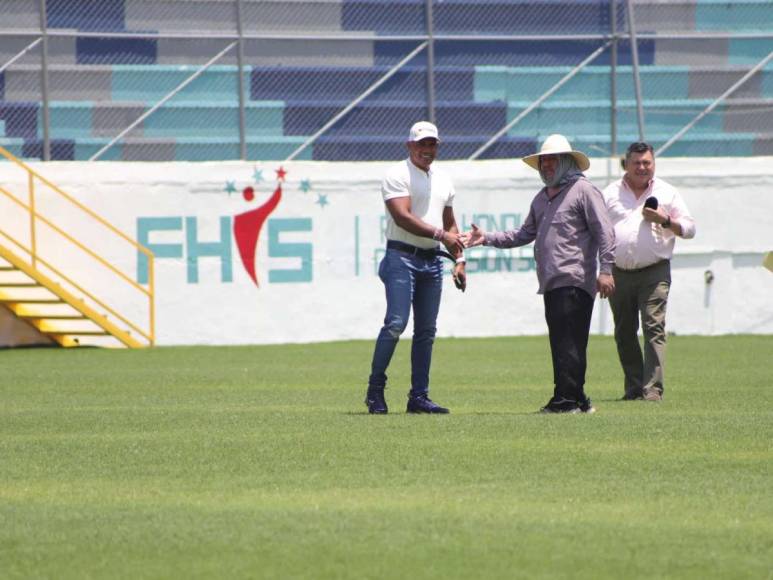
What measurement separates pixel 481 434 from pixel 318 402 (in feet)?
9.75

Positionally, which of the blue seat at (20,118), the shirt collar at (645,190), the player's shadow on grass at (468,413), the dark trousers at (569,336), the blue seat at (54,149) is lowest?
the player's shadow on grass at (468,413)

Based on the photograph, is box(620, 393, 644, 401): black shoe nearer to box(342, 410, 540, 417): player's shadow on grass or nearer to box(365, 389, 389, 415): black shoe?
box(342, 410, 540, 417): player's shadow on grass

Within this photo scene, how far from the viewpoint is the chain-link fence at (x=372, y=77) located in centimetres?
2189

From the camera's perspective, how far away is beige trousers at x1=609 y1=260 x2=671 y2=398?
11906 millimetres

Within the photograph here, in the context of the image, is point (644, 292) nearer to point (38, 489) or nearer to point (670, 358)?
point (670, 358)

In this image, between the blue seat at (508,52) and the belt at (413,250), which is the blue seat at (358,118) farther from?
the belt at (413,250)

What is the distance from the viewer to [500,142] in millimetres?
22828

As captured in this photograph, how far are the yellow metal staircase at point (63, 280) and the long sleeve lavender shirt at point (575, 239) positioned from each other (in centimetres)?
1002

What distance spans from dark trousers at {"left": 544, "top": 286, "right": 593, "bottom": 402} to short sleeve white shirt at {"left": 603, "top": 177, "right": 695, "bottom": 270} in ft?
5.22

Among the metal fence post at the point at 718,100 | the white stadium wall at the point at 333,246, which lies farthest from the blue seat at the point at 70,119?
the metal fence post at the point at 718,100

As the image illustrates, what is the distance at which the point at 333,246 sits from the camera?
69.1 feet

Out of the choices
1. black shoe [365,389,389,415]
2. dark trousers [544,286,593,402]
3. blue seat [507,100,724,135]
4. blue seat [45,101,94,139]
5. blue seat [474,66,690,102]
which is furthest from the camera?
blue seat [474,66,690,102]

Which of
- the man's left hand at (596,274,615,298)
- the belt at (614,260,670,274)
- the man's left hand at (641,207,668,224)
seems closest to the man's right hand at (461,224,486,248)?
the man's left hand at (596,274,615,298)

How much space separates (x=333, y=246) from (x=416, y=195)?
10.7 metres
